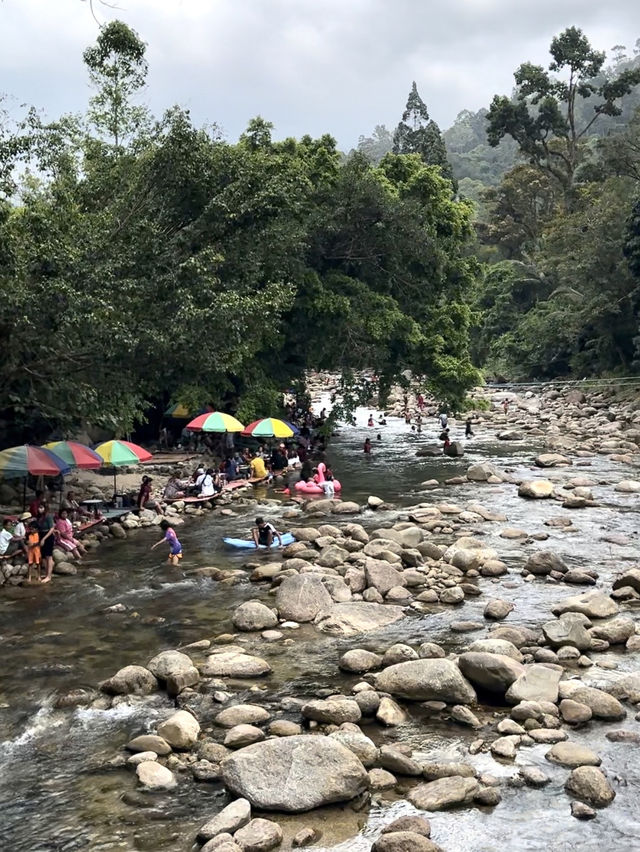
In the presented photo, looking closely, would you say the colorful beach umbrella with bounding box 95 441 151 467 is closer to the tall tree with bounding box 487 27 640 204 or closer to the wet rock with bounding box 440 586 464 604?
the wet rock with bounding box 440 586 464 604

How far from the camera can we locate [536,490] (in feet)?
76.8

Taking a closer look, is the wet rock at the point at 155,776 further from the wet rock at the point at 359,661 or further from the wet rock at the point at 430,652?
the wet rock at the point at 430,652

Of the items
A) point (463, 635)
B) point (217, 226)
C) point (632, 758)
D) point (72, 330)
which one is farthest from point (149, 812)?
point (217, 226)

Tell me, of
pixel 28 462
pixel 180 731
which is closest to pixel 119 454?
pixel 28 462

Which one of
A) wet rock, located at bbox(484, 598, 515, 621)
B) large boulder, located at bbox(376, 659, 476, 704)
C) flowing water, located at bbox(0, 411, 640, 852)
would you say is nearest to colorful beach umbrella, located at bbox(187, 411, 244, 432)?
flowing water, located at bbox(0, 411, 640, 852)

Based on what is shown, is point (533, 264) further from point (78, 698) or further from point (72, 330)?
point (78, 698)

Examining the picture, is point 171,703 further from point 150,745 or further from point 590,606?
point 590,606

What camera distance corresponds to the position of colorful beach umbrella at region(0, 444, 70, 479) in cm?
1697

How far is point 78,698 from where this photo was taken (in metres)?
9.95

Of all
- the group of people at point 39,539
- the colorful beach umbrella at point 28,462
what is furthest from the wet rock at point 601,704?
the colorful beach umbrella at point 28,462

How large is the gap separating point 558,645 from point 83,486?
53.0 feet

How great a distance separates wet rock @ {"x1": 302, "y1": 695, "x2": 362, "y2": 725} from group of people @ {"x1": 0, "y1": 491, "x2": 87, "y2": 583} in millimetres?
8194

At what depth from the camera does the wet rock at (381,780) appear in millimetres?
7898

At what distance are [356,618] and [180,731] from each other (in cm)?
461
